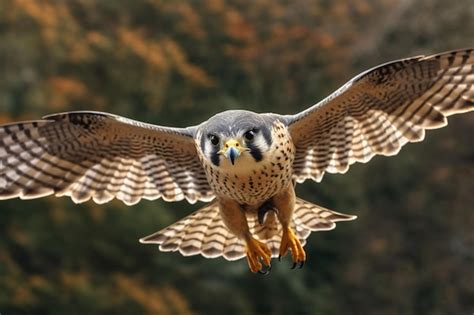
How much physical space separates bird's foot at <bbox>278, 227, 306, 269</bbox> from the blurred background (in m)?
13.6

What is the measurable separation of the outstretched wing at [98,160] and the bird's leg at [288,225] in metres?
0.57

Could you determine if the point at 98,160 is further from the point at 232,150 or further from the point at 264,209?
the point at 232,150

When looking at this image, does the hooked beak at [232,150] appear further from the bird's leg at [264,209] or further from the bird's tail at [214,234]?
the bird's tail at [214,234]

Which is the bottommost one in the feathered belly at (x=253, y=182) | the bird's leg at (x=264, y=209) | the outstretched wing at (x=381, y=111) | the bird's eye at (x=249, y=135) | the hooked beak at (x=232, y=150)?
the bird's leg at (x=264, y=209)

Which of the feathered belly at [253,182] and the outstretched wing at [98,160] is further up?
the outstretched wing at [98,160]

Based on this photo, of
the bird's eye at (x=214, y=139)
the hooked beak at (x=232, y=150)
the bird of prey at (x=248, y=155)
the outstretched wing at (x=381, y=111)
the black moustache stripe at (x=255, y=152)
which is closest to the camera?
the hooked beak at (x=232, y=150)

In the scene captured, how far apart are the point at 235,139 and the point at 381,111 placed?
1.31 metres

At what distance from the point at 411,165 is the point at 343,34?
279 centimetres

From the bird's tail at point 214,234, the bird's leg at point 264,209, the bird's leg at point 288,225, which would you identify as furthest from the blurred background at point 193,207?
the bird's leg at point 264,209

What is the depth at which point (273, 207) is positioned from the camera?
7.30 meters

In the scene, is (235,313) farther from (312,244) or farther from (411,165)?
(411,165)

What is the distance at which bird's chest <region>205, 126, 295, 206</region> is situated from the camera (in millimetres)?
6727

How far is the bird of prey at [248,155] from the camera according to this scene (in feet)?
22.8

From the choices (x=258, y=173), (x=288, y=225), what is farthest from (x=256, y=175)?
(x=288, y=225)
